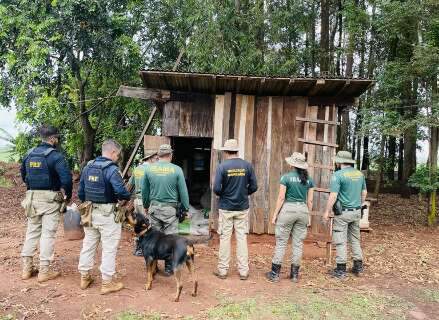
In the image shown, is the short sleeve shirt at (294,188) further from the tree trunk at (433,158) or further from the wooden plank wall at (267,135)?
the tree trunk at (433,158)

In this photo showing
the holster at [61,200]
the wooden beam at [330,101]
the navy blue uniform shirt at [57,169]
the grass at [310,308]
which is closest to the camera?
the grass at [310,308]

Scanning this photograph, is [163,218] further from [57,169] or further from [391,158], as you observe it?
[391,158]

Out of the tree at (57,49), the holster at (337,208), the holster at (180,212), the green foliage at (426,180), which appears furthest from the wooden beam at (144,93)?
the green foliage at (426,180)

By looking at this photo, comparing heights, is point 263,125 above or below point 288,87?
below

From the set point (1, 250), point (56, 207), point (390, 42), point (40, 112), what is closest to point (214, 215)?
point (56, 207)

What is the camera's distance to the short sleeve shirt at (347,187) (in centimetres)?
606

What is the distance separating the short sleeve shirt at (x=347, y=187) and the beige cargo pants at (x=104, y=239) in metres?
3.38

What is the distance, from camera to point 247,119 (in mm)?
7945

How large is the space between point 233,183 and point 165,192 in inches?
40.6

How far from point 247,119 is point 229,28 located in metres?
5.65

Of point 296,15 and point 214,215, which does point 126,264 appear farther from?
point 296,15

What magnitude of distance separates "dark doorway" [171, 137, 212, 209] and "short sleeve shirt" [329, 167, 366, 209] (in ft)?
18.0

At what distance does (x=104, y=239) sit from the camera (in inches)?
201

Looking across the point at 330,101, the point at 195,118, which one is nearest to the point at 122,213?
the point at 195,118
